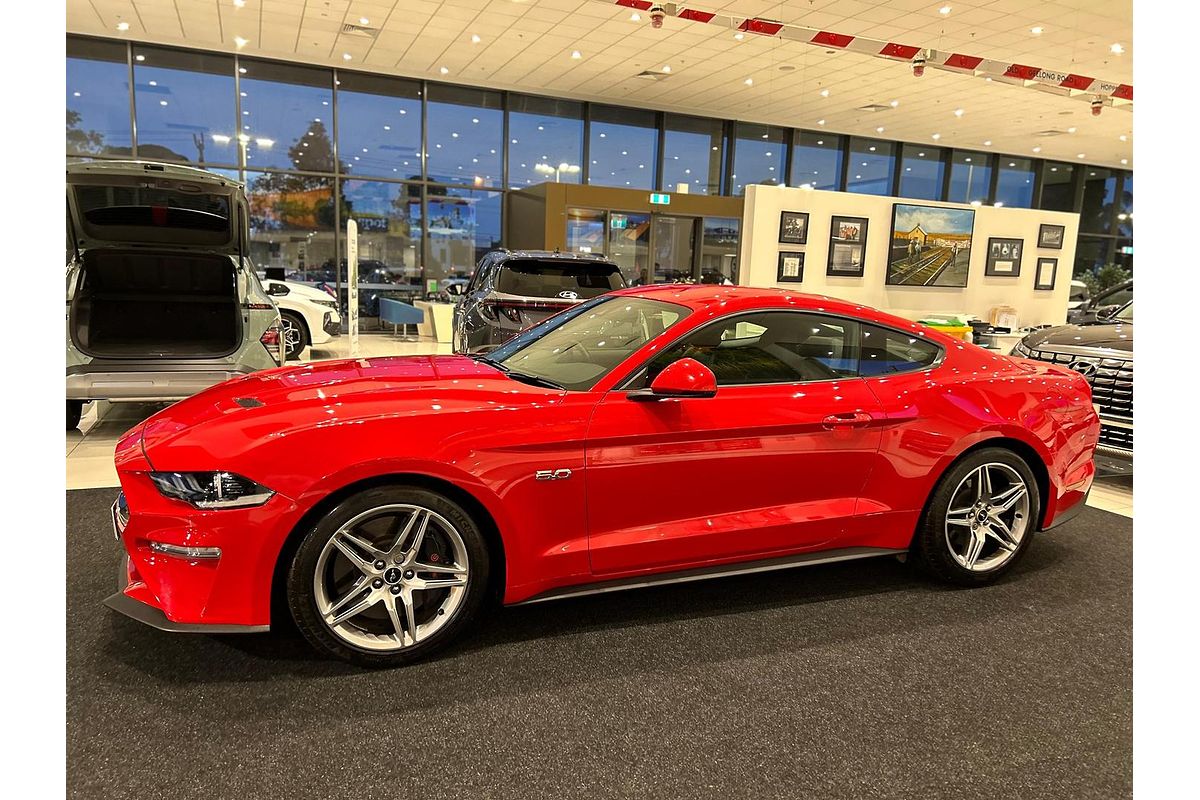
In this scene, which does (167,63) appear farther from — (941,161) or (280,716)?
(941,161)

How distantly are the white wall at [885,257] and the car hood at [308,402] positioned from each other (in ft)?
30.9

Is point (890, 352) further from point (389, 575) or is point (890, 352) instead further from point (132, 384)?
point (132, 384)

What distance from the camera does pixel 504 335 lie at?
287 inches

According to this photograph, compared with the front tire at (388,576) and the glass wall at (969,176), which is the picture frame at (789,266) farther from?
the glass wall at (969,176)

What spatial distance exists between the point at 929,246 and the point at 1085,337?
808 cm

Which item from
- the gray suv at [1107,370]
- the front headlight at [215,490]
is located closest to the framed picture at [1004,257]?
the gray suv at [1107,370]

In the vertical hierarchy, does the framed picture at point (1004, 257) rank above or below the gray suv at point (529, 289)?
above

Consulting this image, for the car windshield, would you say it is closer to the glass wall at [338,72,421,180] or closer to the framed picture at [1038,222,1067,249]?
the glass wall at [338,72,421,180]

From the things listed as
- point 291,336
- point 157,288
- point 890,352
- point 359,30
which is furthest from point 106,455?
point 359,30

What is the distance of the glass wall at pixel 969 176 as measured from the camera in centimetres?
2055

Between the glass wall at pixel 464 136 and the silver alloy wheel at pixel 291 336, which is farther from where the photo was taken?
the glass wall at pixel 464 136

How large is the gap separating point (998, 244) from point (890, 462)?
12.7 metres

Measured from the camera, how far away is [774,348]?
314 cm

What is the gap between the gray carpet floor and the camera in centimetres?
202
